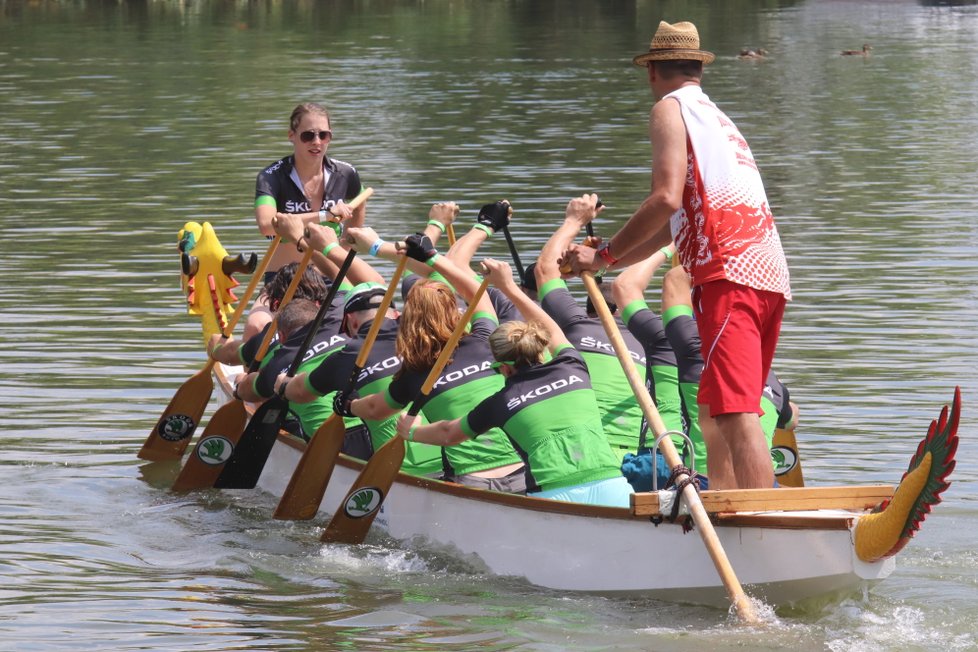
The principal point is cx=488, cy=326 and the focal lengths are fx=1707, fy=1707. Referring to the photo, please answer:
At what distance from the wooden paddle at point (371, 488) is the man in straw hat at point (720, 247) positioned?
1.58 meters

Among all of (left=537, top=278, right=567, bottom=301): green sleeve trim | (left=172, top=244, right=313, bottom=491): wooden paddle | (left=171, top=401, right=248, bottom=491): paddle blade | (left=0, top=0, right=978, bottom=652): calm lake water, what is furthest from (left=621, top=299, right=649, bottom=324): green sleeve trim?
(left=171, top=401, right=248, bottom=491): paddle blade

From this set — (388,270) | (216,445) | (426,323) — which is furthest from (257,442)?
(388,270)

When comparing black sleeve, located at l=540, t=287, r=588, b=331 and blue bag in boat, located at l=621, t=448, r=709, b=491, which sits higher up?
black sleeve, located at l=540, t=287, r=588, b=331

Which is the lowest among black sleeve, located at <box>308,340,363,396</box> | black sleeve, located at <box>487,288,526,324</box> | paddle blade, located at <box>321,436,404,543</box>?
paddle blade, located at <box>321,436,404,543</box>

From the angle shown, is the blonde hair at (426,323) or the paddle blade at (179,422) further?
the paddle blade at (179,422)

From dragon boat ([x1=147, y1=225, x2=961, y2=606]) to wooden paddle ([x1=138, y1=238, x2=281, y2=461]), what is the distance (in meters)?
2.41

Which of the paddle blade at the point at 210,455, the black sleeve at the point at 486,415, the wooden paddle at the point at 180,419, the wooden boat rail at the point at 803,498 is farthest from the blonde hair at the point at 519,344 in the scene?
the wooden paddle at the point at 180,419

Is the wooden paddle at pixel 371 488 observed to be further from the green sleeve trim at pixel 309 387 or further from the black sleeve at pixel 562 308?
the green sleeve trim at pixel 309 387

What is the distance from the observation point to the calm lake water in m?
7.79

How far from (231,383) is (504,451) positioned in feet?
10.3

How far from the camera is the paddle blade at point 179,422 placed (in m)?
11.0

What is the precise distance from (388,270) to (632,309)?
287 inches

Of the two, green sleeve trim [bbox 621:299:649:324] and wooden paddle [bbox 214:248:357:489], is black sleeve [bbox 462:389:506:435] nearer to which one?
green sleeve trim [bbox 621:299:649:324]

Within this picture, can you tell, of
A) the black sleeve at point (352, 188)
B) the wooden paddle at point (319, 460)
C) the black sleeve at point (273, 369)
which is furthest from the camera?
the black sleeve at point (352, 188)
